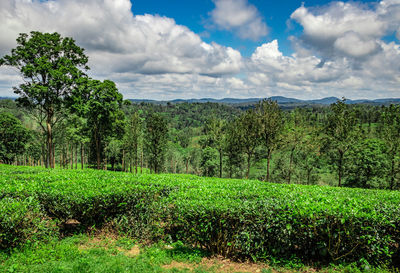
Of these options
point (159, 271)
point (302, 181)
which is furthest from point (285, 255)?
point (302, 181)

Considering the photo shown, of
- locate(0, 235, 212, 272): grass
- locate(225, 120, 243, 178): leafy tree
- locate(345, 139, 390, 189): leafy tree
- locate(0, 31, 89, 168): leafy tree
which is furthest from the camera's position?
locate(225, 120, 243, 178): leafy tree

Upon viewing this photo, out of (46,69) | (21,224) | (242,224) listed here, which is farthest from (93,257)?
(46,69)

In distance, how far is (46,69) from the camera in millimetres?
21359

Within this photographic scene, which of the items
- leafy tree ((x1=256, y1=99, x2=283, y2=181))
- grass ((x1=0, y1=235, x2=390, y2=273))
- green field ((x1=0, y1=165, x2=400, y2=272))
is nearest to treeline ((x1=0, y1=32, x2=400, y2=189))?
leafy tree ((x1=256, y1=99, x2=283, y2=181))

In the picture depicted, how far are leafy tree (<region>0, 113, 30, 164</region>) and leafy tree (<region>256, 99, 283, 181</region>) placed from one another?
170 feet

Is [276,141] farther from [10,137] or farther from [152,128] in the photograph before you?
[10,137]

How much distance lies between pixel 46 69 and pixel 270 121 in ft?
88.6

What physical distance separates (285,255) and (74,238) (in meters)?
7.38

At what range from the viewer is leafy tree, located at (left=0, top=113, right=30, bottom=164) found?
143 feet

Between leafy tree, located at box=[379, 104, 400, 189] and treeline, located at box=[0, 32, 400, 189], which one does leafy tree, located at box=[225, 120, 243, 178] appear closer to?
treeline, located at box=[0, 32, 400, 189]

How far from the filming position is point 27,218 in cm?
659

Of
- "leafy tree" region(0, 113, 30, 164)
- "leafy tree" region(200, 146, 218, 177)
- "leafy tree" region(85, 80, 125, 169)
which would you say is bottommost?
"leafy tree" region(200, 146, 218, 177)

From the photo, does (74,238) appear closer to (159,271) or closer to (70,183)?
(70,183)

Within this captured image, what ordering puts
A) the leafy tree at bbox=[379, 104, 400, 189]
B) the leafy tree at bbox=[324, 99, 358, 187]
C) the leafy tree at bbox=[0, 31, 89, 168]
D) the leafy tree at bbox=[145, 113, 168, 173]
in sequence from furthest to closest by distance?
the leafy tree at bbox=[145, 113, 168, 173] < the leafy tree at bbox=[379, 104, 400, 189] < the leafy tree at bbox=[324, 99, 358, 187] < the leafy tree at bbox=[0, 31, 89, 168]
